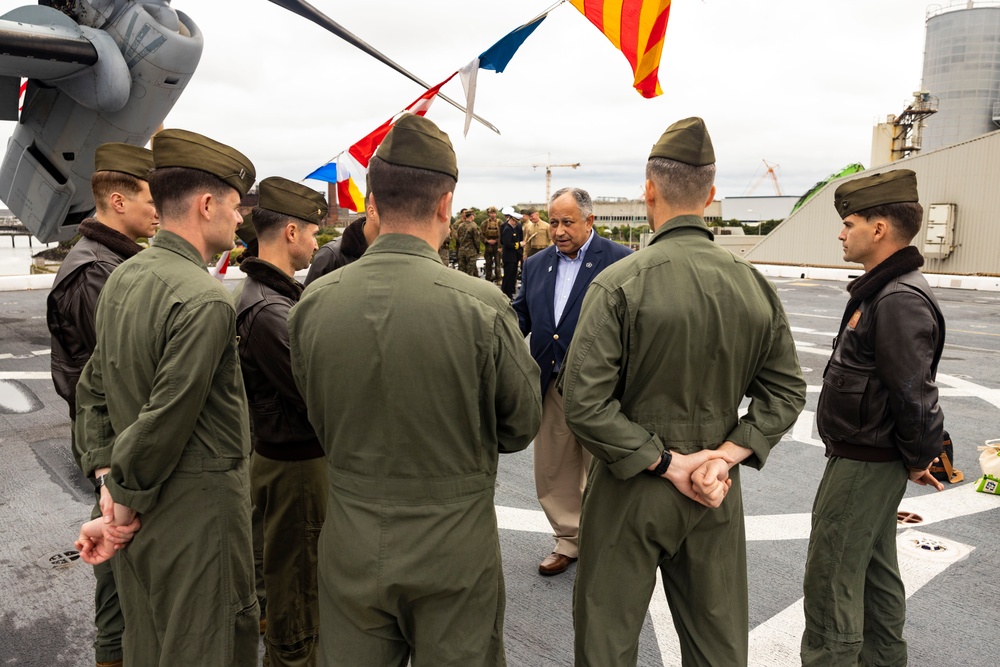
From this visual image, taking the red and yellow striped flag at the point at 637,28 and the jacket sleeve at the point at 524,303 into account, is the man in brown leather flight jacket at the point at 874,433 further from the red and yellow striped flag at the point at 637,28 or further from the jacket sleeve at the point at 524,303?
the jacket sleeve at the point at 524,303

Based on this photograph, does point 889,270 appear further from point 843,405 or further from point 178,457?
point 178,457

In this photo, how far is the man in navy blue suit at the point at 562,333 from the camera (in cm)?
379

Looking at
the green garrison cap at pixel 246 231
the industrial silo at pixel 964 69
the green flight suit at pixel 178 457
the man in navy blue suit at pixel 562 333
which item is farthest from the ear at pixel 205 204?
the industrial silo at pixel 964 69

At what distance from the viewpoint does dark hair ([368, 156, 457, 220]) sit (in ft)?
6.14

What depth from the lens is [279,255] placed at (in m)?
2.77

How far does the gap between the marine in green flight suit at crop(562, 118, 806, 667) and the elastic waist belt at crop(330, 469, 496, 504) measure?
0.45 metres

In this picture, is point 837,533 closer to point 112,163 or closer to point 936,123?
point 112,163

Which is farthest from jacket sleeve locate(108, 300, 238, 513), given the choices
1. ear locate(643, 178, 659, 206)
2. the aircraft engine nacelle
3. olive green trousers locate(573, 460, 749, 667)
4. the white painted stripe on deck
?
the aircraft engine nacelle

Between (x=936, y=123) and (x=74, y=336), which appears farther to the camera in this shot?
(x=936, y=123)

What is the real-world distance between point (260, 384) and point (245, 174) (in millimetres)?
872

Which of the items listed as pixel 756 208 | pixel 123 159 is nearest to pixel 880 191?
pixel 123 159

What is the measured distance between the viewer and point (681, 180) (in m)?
2.16

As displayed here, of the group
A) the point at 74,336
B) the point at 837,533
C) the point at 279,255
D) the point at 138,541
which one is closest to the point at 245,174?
the point at 279,255

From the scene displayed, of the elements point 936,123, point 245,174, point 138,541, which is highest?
point 936,123
